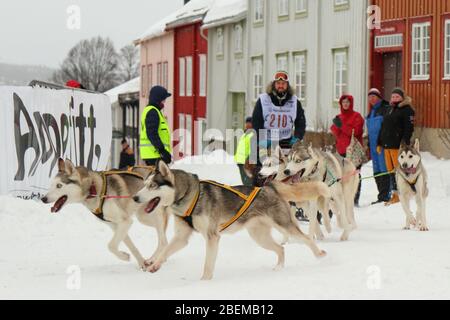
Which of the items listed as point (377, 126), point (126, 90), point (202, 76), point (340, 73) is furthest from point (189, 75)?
point (377, 126)

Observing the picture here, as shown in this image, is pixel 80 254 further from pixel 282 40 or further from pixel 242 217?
pixel 282 40

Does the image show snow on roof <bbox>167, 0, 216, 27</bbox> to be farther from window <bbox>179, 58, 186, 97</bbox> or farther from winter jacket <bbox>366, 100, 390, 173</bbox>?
winter jacket <bbox>366, 100, 390, 173</bbox>

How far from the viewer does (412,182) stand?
11.5m

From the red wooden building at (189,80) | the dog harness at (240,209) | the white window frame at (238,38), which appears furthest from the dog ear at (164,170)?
the red wooden building at (189,80)

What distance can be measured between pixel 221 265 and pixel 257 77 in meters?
24.1

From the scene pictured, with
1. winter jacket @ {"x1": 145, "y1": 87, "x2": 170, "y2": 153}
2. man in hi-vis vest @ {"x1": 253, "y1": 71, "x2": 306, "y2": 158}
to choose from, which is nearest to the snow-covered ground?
winter jacket @ {"x1": 145, "y1": 87, "x2": 170, "y2": 153}

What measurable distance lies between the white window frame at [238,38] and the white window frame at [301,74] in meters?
5.82

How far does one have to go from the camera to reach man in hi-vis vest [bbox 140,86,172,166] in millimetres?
11195

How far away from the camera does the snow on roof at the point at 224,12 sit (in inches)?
1324

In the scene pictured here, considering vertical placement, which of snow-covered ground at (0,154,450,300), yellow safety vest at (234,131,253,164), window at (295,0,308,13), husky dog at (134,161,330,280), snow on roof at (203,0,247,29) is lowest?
snow-covered ground at (0,154,450,300)

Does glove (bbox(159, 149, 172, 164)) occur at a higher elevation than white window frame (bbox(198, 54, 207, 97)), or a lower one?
lower

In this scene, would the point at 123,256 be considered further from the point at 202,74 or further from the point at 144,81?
the point at 144,81

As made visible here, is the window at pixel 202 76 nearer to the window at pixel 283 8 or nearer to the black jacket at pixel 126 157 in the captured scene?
the window at pixel 283 8
